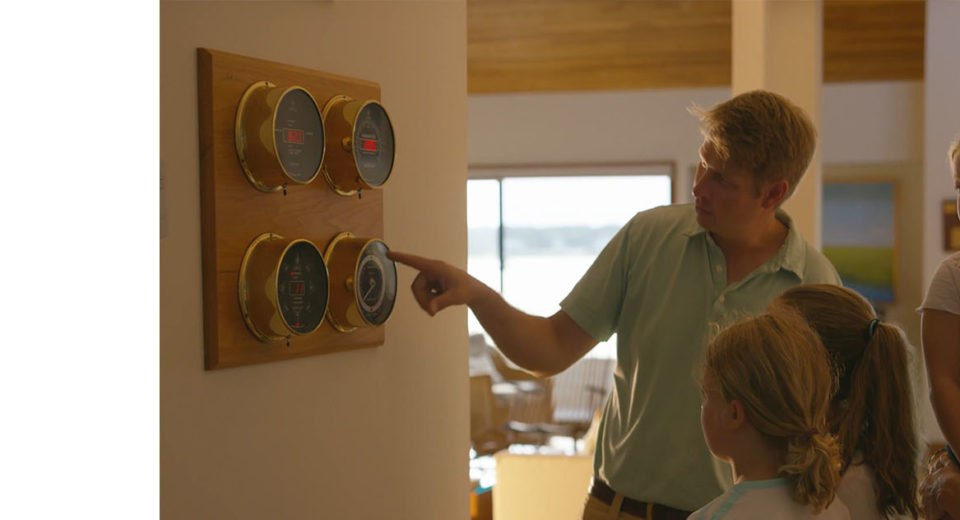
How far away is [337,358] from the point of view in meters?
1.92

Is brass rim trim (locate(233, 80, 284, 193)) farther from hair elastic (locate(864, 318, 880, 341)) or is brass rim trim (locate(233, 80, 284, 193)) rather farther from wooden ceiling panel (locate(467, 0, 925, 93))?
wooden ceiling panel (locate(467, 0, 925, 93))

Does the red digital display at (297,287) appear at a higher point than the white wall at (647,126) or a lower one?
lower

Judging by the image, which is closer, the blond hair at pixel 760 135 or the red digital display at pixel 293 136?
the red digital display at pixel 293 136

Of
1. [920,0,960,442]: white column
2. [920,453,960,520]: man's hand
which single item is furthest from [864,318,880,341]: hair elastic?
[920,0,960,442]: white column

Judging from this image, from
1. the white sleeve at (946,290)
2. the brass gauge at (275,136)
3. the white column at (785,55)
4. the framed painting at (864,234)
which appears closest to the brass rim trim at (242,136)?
the brass gauge at (275,136)

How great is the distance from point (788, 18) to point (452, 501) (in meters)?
2.41

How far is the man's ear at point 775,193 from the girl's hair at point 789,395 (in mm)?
507

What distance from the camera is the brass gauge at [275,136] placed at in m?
1.65

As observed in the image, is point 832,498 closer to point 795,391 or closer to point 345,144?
point 795,391

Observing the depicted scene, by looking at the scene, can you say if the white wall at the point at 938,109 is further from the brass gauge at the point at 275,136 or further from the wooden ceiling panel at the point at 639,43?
the brass gauge at the point at 275,136

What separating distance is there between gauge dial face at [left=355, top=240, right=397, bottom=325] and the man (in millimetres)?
56

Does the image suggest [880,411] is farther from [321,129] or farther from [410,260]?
[321,129]
